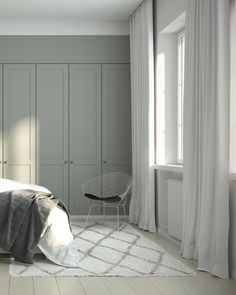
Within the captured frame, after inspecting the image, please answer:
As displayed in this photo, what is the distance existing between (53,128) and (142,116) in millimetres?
1486

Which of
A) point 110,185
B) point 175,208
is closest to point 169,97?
point 175,208

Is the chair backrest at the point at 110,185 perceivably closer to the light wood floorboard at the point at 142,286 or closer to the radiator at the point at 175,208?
the radiator at the point at 175,208

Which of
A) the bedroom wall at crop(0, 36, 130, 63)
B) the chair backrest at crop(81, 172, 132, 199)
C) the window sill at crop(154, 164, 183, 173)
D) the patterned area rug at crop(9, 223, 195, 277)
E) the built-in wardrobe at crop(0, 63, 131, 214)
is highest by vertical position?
the bedroom wall at crop(0, 36, 130, 63)

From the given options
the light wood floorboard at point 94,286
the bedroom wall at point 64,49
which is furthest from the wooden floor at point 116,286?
the bedroom wall at point 64,49

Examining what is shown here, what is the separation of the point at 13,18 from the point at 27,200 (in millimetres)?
3543

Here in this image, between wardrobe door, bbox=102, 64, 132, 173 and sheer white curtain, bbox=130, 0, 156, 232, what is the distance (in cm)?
40

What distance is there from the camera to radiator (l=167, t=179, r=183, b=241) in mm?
5266

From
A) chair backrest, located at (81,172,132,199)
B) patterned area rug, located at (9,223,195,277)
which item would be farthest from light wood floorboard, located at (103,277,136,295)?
chair backrest, located at (81,172,132,199)

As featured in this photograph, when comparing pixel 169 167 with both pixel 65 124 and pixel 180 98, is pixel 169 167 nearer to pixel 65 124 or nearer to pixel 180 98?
pixel 180 98

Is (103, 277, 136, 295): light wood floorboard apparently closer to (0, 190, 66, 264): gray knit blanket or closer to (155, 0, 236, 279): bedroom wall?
(0, 190, 66, 264): gray knit blanket

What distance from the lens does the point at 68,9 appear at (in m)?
6.69

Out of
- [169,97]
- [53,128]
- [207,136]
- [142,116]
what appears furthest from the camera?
[53,128]

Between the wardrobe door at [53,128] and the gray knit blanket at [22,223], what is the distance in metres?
2.82

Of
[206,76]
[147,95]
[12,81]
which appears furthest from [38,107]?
[206,76]
